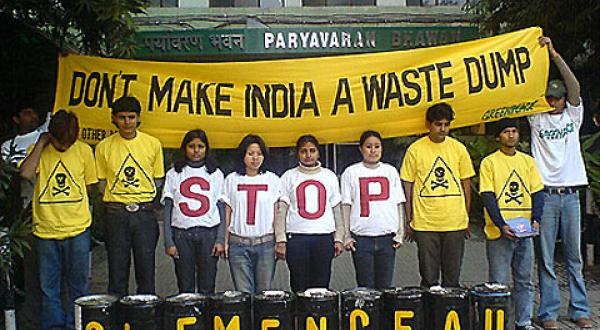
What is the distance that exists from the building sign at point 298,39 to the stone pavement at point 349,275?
220 inches

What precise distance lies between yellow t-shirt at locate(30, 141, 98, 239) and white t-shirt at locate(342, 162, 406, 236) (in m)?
2.08

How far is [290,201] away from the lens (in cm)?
577

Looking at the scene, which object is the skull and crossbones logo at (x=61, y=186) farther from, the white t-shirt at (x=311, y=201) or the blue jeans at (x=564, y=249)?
the blue jeans at (x=564, y=249)

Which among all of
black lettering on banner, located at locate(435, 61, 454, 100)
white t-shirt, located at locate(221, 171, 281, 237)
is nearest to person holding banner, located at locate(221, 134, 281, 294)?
white t-shirt, located at locate(221, 171, 281, 237)

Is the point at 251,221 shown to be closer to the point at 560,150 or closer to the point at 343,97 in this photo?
the point at 343,97

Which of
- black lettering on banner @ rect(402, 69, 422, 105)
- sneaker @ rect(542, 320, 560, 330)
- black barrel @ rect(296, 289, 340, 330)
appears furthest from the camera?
black lettering on banner @ rect(402, 69, 422, 105)

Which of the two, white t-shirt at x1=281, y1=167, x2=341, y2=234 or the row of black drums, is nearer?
the row of black drums

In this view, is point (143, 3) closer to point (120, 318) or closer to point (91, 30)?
point (91, 30)

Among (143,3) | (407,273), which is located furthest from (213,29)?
(143,3)

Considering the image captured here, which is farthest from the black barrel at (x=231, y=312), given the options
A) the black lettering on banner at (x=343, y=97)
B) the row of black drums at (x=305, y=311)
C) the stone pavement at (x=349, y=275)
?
the stone pavement at (x=349, y=275)

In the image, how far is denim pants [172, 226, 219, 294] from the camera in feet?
18.9

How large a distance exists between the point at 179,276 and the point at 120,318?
99cm

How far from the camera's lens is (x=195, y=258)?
5859 millimetres

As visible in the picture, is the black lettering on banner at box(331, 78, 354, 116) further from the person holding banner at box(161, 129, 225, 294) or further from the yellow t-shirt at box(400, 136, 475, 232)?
the person holding banner at box(161, 129, 225, 294)
